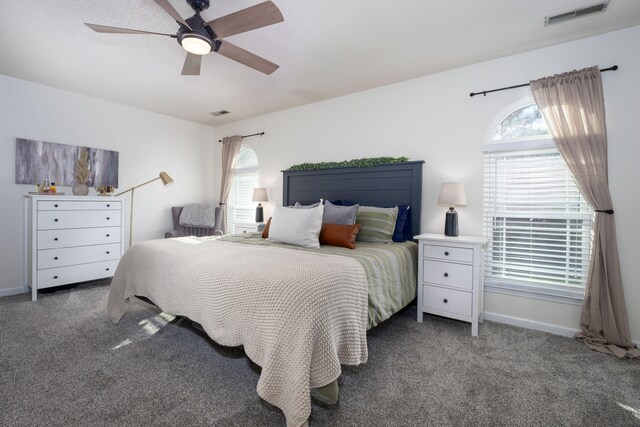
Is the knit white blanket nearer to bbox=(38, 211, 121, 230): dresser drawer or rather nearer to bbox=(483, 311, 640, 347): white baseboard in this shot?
bbox=(483, 311, 640, 347): white baseboard

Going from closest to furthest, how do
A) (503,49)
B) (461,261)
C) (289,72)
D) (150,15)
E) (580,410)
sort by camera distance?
(580,410), (150,15), (461,261), (503,49), (289,72)

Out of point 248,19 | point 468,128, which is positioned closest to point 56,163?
point 248,19

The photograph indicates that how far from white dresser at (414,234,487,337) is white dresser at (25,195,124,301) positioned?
12.5ft

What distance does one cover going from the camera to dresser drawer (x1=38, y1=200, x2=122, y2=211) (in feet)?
11.1

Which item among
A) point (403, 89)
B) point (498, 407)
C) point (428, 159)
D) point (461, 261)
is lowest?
point (498, 407)

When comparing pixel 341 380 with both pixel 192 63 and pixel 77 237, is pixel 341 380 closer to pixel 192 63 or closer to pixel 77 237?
pixel 192 63

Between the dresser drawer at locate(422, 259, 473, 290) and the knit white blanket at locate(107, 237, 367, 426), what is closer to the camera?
the knit white blanket at locate(107, 237, 367, 426)

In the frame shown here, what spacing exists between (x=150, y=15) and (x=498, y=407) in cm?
353

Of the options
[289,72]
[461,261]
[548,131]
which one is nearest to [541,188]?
[548,131]

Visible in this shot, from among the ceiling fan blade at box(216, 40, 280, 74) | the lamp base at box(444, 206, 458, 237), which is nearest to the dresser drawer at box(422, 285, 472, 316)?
the lamp base at box(444, 206, 458, 237)

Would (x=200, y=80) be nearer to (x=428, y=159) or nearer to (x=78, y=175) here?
(x=78, y=175)

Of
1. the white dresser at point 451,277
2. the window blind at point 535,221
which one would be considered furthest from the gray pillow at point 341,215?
the window blind at point 535,221

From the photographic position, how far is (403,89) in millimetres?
3521

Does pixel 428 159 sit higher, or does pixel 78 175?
pixel 428 159
